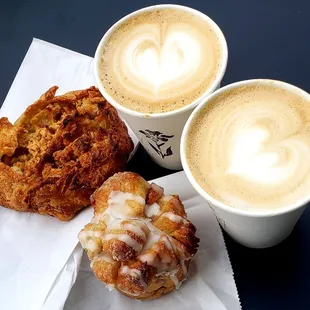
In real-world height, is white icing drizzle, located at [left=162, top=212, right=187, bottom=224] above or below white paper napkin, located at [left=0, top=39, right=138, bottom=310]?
above

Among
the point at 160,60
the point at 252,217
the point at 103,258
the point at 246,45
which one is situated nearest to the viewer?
the point at 252,217

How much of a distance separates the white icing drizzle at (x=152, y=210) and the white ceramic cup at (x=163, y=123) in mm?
168

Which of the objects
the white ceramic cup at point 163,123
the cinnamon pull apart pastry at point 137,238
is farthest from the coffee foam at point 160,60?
the cinnamon pull apart pastry at point 137,238

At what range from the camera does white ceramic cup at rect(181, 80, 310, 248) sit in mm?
1119

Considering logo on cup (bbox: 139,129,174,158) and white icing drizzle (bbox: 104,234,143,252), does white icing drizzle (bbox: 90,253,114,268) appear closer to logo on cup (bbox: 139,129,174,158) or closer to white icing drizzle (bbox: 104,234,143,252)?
white icing drizzle (bbox: 104,234,143,252)

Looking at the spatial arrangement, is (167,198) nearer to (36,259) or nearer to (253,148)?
(253,148)

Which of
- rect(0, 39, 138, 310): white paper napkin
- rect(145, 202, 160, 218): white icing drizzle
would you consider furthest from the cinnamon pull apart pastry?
rect(0, 39, 138, 310): white paper napkin

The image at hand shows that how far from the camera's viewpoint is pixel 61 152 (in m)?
1.38

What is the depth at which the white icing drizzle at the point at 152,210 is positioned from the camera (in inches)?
50.3

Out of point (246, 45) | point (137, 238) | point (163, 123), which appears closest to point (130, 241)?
point (137, 238)

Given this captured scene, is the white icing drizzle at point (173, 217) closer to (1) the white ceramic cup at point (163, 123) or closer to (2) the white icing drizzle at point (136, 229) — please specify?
(2) the white icing drizzle at point (136, 229)

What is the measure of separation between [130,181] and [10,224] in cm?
34

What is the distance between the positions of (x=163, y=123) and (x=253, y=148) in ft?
0.71

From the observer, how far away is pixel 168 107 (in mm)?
1304
